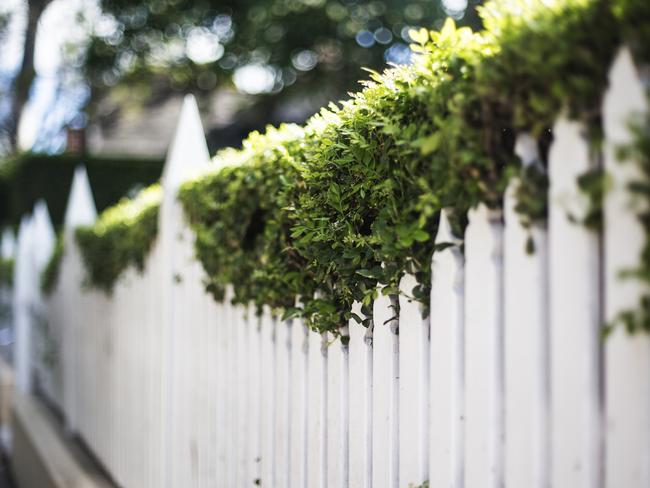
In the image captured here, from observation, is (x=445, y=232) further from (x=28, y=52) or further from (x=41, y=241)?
(x=28, y=52)

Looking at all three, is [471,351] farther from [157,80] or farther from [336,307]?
[157,80]

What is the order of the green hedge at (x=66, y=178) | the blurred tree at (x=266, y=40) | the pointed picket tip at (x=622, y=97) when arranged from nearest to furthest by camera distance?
the pointed picket tip at (x=622, y=97) → the green hedge at (x=66, y=178) → the blurred tree at (x=266, y=40)

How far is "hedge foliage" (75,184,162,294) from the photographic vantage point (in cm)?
441

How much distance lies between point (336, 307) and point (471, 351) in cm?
68

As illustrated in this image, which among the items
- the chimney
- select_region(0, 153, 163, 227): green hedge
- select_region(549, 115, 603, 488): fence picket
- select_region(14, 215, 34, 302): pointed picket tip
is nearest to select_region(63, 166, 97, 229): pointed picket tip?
select_region(14, 215, 34, 302): pointed picket tip

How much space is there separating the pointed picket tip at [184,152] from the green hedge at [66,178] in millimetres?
10634

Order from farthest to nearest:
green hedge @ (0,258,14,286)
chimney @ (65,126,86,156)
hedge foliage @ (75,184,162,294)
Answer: chimney @ (65,126,86,156), green hedge @ (0,258,14,286), hedge foliage @ (75,184,162,294)

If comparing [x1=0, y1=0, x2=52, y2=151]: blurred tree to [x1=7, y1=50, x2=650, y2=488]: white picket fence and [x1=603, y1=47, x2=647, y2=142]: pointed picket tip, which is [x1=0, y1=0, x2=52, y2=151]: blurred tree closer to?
[x1=7, y1=50, x2=650, y2=488]: white picket fence

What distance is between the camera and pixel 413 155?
178cm

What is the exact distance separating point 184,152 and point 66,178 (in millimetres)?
11294

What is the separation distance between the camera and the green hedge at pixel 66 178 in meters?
14.1

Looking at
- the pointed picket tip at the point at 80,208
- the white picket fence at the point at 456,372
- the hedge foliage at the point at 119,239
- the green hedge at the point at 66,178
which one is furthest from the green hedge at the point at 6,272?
the white picket fence at the point at 456,372

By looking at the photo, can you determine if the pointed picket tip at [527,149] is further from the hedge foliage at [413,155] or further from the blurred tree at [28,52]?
the blurred tree at [28,52]

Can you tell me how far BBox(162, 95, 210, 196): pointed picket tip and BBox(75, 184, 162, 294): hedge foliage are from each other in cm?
46
